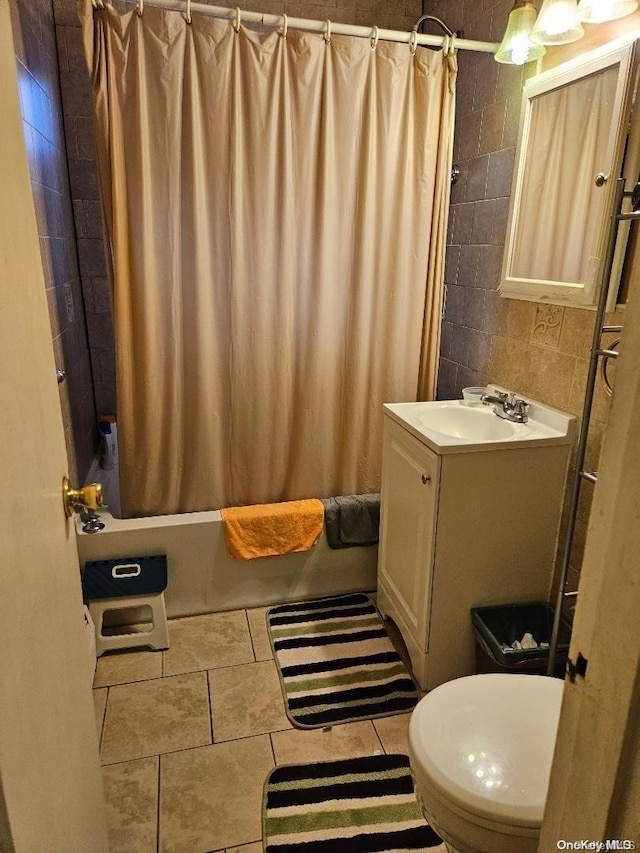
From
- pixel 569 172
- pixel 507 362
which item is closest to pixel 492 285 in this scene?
pixel 507 362

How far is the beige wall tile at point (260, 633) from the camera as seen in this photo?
2078mm

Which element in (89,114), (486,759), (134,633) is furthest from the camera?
(89,114)

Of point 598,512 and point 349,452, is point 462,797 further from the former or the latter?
point 349,452

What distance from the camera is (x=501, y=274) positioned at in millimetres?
2084

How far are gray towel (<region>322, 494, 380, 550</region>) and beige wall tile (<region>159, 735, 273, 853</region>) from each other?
82 cm

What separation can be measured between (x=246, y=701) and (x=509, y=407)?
1.36m

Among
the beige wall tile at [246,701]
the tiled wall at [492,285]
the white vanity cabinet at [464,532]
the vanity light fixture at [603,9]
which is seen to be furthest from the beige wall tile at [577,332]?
the beige wall tile at [246,701]

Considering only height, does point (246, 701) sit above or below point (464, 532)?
below

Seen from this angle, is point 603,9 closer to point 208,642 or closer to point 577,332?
point 577,332

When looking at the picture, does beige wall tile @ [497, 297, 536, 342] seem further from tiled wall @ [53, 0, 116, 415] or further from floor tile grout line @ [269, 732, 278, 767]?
tiled wall @ [53, 0, 116, 415]

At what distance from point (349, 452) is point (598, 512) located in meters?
1.87

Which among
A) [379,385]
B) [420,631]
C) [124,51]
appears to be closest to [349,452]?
[379,385]

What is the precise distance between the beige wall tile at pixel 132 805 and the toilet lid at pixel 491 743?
0.78m

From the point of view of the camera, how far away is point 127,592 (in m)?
2.04
